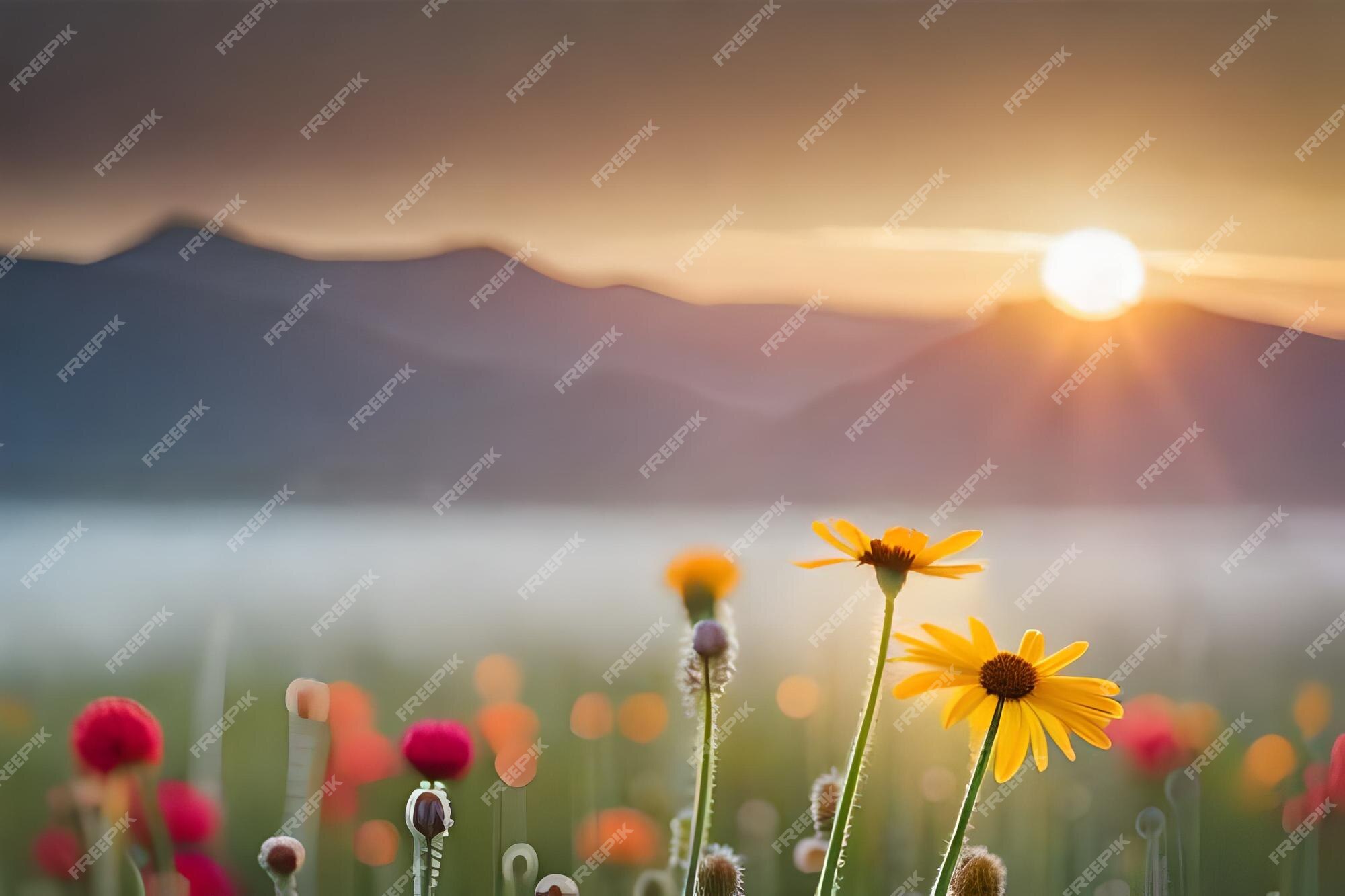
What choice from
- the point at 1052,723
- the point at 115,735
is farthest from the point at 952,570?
the point at 115,735

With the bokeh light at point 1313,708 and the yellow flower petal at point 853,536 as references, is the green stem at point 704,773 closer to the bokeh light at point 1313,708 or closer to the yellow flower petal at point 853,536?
the yellow flower petal at point 853,536

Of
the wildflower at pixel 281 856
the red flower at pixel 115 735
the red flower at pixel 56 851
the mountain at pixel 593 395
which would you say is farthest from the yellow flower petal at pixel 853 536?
the red flower at pixel 56 851

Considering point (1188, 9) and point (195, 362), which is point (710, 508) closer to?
point (195, 362)

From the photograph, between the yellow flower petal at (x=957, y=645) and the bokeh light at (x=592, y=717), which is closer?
the yellow flower petal at (x=957, y=645)

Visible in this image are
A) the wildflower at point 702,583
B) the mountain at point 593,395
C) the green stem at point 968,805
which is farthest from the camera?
the mountain at point 593,395

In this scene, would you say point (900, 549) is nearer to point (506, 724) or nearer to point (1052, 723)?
point (1052, 723)
